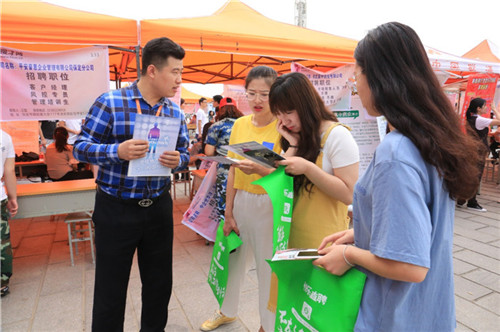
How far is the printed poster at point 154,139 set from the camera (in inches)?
62.3

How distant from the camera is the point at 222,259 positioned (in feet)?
6.54

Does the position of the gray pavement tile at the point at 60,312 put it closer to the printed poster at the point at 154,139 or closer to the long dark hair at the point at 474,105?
the printed poster at the point at 154,139

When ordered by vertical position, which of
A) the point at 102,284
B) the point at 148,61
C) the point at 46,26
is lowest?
the point at 102,284

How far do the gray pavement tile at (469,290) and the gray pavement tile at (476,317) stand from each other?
0.44ft

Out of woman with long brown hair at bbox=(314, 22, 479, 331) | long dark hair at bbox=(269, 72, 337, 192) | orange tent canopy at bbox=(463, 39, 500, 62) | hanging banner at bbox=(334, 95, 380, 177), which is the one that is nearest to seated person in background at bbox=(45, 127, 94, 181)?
hanging banner at bbox=(334, 95, 380, 177)

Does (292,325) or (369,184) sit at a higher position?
(369,184)

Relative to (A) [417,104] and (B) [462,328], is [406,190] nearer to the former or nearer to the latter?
(A) [417,104]

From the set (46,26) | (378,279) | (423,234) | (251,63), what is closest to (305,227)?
(378,279)

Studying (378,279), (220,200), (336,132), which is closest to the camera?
(378,279)

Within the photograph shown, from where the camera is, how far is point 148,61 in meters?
1.73

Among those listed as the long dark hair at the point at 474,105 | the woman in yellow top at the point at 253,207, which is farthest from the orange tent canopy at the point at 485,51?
the woman in yellow top at the point at 253,207

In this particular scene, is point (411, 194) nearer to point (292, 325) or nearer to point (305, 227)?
point (292, 325)

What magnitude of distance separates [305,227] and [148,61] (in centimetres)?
125

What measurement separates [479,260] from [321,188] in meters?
3.20
